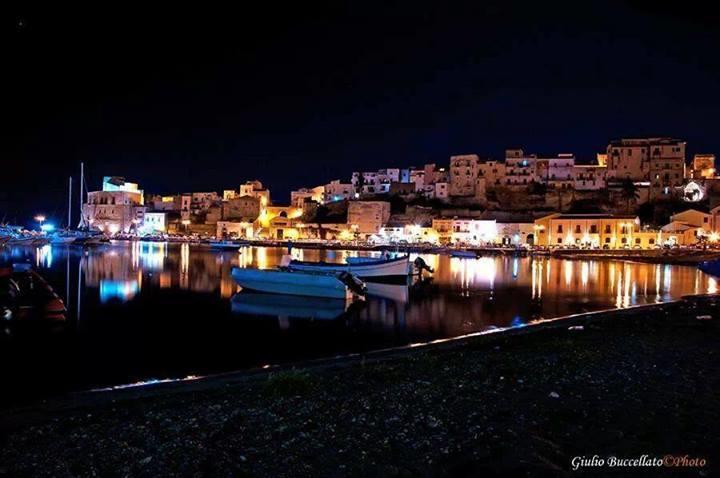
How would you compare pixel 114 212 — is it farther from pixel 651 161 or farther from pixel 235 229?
pixel 651 161

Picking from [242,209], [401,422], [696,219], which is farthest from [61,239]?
[401,422]

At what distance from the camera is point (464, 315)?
18.5 metres

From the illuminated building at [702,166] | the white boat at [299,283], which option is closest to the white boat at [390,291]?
the white boat at [299,283]

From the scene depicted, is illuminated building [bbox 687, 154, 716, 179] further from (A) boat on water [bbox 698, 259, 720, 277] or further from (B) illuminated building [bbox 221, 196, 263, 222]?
(B) illuminated building [bbox 221, 196, 263, 222]

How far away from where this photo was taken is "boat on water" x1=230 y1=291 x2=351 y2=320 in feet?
61.7

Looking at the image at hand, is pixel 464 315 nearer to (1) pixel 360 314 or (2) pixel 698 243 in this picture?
(1) pixel 360 314

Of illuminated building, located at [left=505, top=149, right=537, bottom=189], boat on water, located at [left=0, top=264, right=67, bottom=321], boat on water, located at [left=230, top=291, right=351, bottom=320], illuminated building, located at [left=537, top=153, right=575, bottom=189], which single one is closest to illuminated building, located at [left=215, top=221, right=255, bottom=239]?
illuminated building, located at [left=505, top=149, right=537, bottom=189]

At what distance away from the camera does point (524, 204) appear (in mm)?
71250

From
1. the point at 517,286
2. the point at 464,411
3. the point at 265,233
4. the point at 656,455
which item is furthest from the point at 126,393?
the point at 265,233

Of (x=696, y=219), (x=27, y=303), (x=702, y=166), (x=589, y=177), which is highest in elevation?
(x=702, y=166)

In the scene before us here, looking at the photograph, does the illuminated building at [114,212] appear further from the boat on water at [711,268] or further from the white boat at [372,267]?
the boat on water at [711,268]

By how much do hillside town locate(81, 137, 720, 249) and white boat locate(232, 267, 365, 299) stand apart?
46611mm

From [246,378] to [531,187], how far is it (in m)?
68.3

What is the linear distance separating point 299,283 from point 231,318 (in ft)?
17.6
